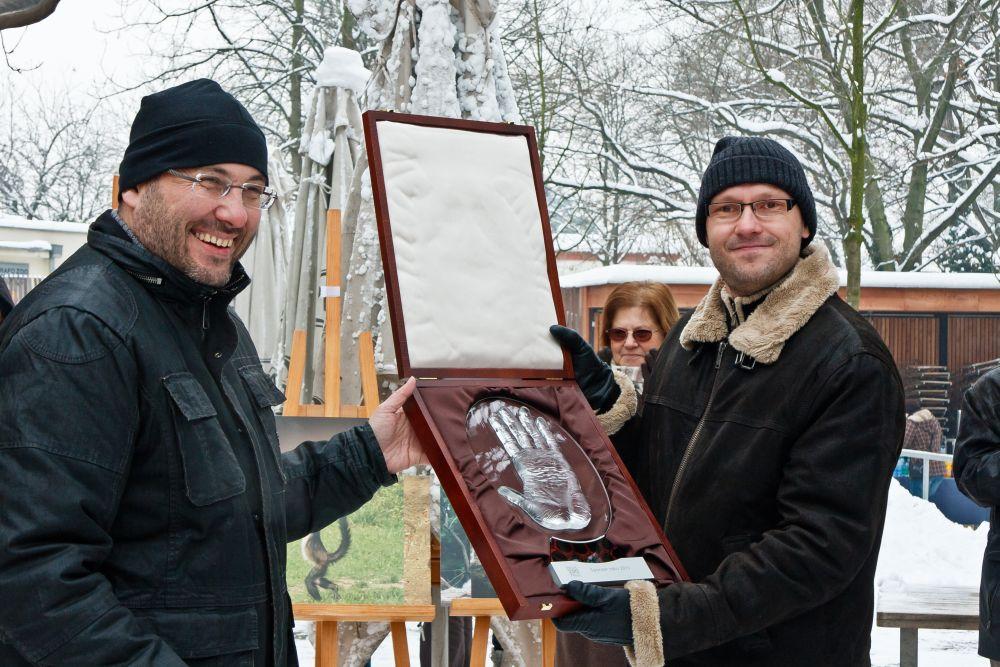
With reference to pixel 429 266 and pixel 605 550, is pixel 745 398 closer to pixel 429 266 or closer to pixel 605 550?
pixel 605 550

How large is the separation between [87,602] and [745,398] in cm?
131

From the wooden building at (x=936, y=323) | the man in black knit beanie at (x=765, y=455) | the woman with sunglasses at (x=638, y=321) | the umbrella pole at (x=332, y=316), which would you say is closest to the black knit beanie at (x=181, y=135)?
the man in black knit beanie at (x=765, y=455)

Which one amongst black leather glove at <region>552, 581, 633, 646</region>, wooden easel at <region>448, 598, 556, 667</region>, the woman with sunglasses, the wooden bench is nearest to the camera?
black leather glove at <region>552, 581, 633, 646</region>

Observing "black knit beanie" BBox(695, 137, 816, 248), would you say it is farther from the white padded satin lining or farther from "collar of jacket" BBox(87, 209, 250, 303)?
"collar of jacket" BBox(87, 209, 250, 303)

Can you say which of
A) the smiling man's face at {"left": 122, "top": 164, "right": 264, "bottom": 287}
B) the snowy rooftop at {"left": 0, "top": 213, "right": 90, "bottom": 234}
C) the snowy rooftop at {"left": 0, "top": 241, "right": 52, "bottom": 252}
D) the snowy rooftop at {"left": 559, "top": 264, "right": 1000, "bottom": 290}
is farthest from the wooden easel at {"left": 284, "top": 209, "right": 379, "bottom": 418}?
the snowy rooftop at {"left": 0, "top": 213, "right": 90, "bottom": 234}

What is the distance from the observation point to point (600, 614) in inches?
75.2

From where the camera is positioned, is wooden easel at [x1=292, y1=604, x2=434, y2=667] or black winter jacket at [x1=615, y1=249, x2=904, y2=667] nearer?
black winter jacket at [x1=615, y1=249, x2=904, y2=667]

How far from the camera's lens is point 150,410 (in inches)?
65.7

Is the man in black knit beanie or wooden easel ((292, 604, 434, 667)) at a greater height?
the man in black knit beanie

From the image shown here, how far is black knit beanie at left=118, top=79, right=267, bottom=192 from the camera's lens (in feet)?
5.87

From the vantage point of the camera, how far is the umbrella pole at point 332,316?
3.96 meters

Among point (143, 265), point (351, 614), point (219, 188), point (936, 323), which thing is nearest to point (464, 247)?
point (219, 188)

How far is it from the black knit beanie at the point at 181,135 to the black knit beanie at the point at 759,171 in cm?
98

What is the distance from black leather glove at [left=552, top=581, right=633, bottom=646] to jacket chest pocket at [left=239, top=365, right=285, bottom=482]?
2.04 feet
